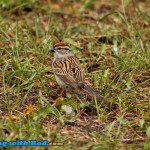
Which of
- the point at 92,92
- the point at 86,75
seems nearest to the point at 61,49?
the point at 86,75

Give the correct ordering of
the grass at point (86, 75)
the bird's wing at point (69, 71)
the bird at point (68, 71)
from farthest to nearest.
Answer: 1. the bird's wing at point (69, 71)
2. the bird at point (68, 71)
3. the grass at point (86, 75)

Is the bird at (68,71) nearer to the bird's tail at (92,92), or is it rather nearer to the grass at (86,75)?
the bird's tail at (92,92)

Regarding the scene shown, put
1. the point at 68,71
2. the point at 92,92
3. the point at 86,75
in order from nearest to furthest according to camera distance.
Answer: the point at 92,92 → the point at 68,71 → the point at 86,75

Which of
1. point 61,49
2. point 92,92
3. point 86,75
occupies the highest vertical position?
point 61,49

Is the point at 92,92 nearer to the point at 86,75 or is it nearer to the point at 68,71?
the point at 68,71

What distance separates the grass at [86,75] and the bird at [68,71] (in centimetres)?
13

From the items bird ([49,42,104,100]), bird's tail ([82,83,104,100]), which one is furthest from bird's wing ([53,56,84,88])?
bird's tail ([82,83,104,100])

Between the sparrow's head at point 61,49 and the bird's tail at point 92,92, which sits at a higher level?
the sparrow's head at point 61,49

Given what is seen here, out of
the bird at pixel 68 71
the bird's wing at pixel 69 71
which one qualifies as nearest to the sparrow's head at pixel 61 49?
the bird at pixel 68 71

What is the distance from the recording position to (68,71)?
6906mm

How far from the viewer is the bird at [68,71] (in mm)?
6589

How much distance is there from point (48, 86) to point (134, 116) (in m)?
1.27

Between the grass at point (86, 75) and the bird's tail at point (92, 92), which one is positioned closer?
the grass at point (86, 75)

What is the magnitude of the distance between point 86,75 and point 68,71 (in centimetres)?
47
